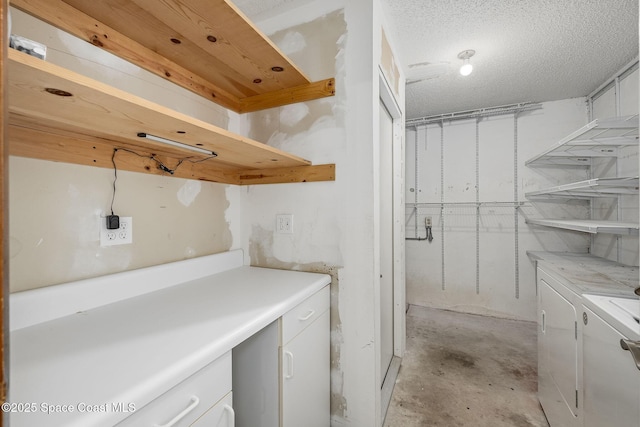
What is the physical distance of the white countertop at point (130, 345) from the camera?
52 cm

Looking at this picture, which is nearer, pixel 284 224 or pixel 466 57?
pixel 284 224

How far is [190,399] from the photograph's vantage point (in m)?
0.66

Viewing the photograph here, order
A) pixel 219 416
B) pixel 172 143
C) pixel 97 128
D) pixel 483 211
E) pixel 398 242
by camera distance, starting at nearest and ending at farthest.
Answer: pixel 219 416 < pixel 97 128 < pixel 172 143 < pixel 398 242 < pixel 483 211

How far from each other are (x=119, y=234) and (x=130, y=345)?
57 cm

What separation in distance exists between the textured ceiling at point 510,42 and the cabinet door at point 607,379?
1.77 m

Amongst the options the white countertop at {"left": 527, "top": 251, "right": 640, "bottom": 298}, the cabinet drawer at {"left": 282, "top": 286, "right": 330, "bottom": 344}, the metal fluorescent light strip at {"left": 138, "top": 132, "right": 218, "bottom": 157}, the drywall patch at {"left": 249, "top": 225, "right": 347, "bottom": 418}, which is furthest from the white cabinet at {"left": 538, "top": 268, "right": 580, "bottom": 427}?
the metal fluorescent light strip at {"left": 138, "top": 132, "right": 218, "bottom": 157}

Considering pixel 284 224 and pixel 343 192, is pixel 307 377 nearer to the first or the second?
pixel 284 224

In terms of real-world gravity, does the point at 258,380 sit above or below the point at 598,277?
below

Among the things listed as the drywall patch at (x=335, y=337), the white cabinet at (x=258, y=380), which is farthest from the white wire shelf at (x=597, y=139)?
the white cabinet at (x=258, y=380)

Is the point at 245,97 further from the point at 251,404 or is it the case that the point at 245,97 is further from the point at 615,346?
the point at 615,346

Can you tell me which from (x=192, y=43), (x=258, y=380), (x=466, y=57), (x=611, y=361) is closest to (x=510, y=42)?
(x=466, y=57)

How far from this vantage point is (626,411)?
923mm

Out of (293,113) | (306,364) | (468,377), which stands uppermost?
(293,113)

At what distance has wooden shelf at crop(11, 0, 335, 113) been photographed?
0.96 metres
